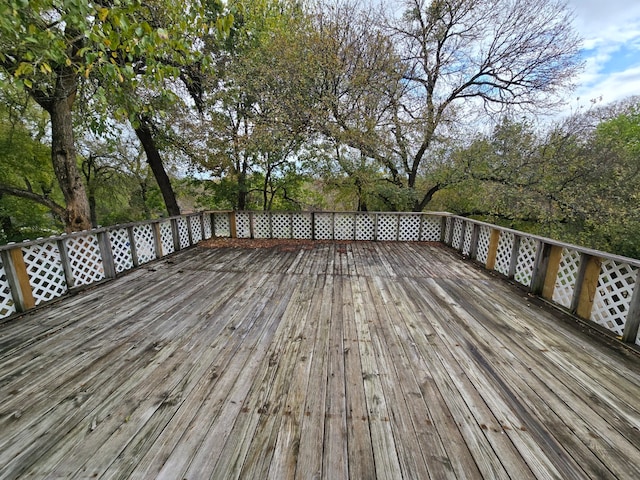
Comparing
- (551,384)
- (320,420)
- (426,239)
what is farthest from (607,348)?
(426,239)

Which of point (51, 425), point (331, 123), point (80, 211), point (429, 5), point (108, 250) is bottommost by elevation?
point (51, 425)

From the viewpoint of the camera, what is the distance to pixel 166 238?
17.1 ft

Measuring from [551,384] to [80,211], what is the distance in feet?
21.7

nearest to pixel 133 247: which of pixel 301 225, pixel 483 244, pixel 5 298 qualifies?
pixel 5 298

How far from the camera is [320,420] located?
141cm

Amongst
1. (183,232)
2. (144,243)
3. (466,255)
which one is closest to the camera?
(144,243)

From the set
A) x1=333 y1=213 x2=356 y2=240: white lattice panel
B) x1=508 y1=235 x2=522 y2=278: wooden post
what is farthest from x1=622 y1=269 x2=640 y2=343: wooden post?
x1=333 y1=213 x2=356 y2=240: white lattice panel

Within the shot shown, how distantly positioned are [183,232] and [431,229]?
6.26 m

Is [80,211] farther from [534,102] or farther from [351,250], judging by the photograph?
[534,102]

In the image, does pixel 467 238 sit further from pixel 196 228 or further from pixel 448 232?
pixel 196 228

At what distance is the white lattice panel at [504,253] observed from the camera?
3.82m

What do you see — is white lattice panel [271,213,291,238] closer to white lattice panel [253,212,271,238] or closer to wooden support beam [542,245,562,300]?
white lattice panel [253,212,271,238]

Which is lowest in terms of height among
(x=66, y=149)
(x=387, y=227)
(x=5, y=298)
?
(x=5, y=298)

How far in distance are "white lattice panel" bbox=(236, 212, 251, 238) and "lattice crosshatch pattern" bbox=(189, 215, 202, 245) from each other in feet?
3.30
